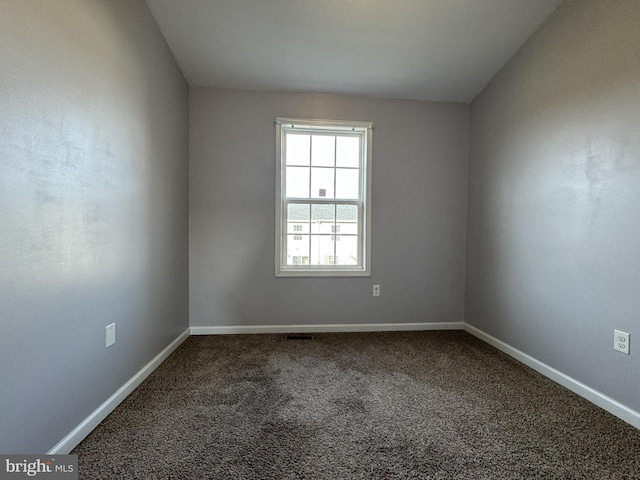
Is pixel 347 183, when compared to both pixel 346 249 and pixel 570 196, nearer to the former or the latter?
pixel 346 249

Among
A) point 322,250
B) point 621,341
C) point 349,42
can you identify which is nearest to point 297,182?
point 322,250

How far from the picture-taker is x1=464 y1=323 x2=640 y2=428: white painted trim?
164 cm

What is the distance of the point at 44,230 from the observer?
4.04ft

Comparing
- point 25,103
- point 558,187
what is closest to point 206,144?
point 25,103

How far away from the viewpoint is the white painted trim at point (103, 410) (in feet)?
4.38

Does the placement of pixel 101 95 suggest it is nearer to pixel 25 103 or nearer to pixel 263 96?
pixel 25 103

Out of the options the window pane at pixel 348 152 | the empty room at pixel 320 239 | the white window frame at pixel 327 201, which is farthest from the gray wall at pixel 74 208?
the window pane at pixel 348 152

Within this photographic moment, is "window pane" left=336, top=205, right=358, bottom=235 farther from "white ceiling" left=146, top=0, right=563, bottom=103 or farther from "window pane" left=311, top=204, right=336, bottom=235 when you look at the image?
"white ceiling" left=146, top=0, right=563, bottom=103

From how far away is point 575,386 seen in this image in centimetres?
195

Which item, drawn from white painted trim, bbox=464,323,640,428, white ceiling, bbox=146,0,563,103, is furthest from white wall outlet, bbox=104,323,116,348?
white painted trim, bbox=464,323,640,428

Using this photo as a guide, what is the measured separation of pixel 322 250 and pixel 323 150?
1.07m

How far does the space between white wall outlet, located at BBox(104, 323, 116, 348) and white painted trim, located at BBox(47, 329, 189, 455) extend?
310 mm

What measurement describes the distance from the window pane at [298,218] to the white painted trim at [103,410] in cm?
159

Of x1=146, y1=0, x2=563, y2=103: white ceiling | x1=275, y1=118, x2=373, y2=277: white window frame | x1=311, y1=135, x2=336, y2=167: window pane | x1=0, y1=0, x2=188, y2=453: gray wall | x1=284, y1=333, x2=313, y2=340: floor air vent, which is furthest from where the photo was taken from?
x1=311, y1=135, x2=336, y2=167: window pane
